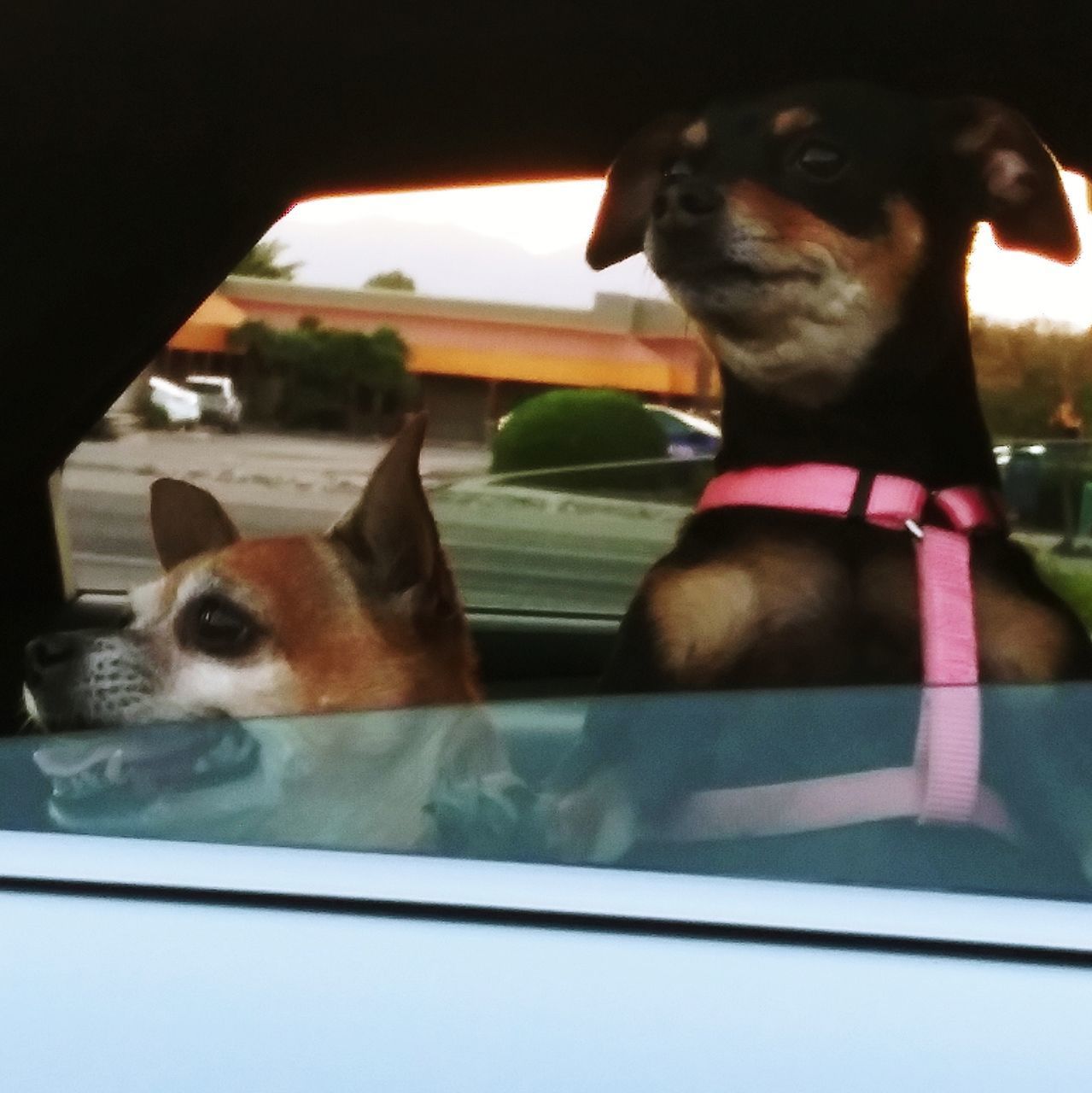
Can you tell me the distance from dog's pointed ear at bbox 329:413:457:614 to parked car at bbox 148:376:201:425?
28 cm

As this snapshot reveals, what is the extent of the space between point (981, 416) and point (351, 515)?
709 millimetres

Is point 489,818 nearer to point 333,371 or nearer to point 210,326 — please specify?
A: point 333,371

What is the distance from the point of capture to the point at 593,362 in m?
1.80

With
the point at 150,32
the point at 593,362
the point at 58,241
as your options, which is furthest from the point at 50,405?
the point at 593,362

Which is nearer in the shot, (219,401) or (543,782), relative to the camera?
(543,782)

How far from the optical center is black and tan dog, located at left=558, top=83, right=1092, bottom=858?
1671mm

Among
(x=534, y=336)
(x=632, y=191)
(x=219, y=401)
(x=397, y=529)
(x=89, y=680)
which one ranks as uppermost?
(x=632, y=191)

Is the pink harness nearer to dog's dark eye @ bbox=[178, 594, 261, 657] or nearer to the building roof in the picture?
the building roof

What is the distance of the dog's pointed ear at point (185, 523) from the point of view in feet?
6.31

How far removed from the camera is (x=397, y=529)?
1.82m

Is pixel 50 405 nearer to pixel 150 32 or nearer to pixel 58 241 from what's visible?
pixel 58 241

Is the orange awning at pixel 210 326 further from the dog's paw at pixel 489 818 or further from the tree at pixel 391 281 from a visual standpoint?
the dog's paw at pixel 489 818

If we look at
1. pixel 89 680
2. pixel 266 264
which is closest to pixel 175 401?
pixel 266 264

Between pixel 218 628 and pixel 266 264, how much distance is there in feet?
1.55
